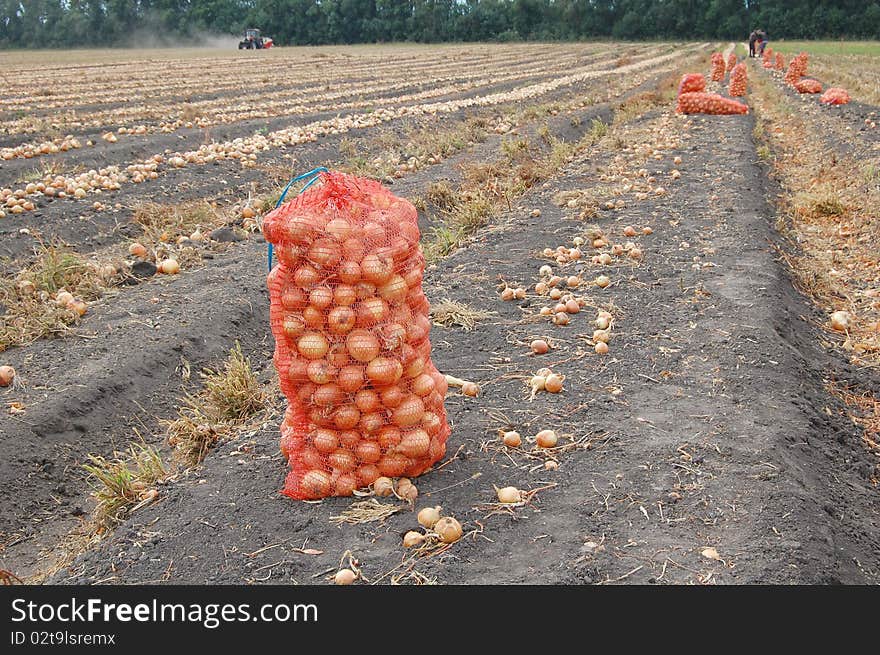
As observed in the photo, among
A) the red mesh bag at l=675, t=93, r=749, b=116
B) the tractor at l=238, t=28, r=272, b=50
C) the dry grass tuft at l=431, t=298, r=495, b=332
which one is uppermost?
the tractor at l=238, t=28, r=272, b=50

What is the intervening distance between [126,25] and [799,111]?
7174 cm

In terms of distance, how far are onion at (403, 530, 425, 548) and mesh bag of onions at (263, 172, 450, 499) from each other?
0.38 meters

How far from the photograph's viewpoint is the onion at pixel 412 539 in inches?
109

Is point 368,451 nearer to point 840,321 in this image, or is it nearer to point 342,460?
point 342,460

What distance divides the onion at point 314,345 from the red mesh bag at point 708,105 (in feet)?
42.3

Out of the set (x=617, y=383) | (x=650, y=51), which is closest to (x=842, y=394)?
(x=617, y=383)

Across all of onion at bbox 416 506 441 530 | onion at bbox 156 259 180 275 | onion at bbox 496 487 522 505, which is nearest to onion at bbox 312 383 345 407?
onion at bbox 416 506 441 530

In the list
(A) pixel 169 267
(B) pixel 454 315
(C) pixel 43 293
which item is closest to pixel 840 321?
(B) pixel 454 315

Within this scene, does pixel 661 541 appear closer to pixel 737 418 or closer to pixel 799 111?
pixel 737 418

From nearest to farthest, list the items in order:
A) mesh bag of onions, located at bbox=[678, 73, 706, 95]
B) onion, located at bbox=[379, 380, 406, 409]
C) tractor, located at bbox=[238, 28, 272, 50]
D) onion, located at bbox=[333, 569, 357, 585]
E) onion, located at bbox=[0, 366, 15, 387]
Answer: onion, located at bbox=[333, 569, 357, 585]
onion, located at bbox=[379, 380, 406, 409]
onion, located at bbox=[0, 366, 15, 387]
mesh bag of onions, located at bbox=[678, 73, 706, 95]
tractor, located at bbox=[238, 28, 272, 50]

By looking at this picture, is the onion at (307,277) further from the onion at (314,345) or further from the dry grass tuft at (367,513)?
the dry grass tuft at (367,513)

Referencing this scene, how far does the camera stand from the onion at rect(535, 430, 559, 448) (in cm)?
340

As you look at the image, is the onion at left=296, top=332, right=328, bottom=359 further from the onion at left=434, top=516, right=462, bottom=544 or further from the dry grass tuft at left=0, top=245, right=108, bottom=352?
the dry grass tuft at left=0, top=245, right=108, bottom=352

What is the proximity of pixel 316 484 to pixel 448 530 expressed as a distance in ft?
2.10
